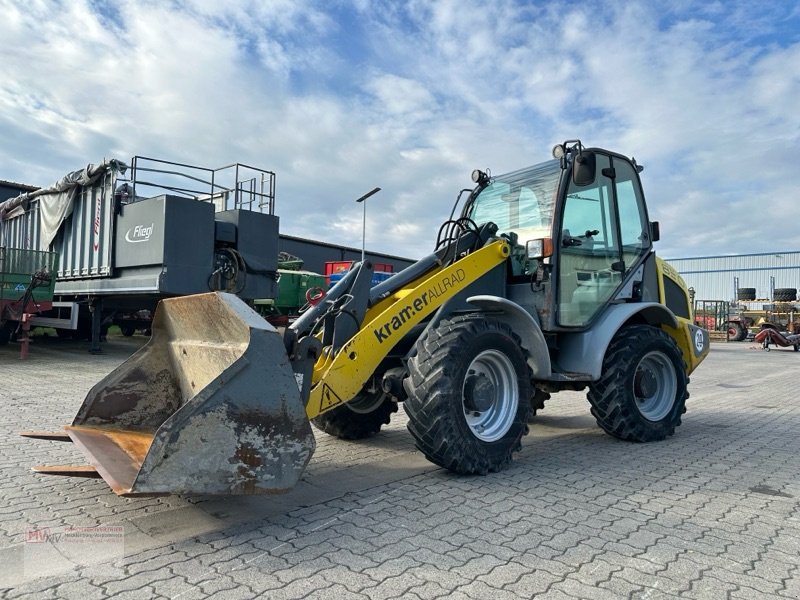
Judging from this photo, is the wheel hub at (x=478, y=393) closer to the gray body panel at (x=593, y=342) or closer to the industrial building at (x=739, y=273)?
the gray body panel at (x=593, y=342)

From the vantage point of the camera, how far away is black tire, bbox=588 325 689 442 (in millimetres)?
5461

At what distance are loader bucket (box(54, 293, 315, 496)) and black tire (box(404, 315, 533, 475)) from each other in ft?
3.73

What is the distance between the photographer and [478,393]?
4.56 m

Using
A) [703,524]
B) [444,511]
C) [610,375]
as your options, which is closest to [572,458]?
[610,375]

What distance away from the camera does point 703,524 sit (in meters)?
3.53

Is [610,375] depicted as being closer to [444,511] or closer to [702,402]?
[444,511]

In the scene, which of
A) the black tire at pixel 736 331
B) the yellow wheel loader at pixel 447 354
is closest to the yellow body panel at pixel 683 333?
the yellow wheel loader at pixel 447 354

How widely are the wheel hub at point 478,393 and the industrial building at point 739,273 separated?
4192cm

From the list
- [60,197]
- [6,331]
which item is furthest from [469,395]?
[6,331]

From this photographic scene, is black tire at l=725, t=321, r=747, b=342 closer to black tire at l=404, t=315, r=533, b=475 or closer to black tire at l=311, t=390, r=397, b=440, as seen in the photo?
black tire at l=311, t=390, r=397, b=440

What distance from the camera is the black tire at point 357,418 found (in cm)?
554

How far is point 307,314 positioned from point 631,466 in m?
2.90

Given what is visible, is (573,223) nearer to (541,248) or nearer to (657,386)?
(541,248)
